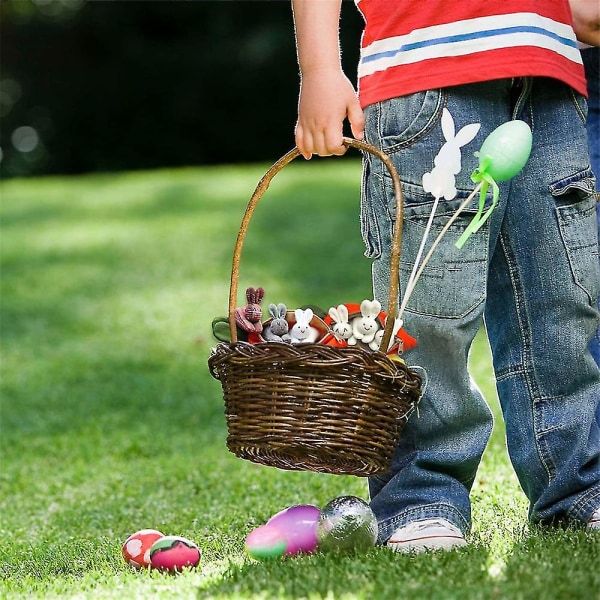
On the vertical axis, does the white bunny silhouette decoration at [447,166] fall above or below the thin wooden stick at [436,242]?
above

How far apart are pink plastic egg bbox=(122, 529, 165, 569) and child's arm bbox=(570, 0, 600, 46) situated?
1277 mm

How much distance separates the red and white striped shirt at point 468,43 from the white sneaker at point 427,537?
78 centimetres

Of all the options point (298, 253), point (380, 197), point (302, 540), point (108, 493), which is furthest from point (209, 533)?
point (298, 253)

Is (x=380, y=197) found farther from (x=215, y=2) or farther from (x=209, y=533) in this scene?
(x=215, y=2)

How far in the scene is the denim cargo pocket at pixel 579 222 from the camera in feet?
6.51

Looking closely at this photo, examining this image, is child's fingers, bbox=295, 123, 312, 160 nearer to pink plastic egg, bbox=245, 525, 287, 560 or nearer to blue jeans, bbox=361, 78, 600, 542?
blue jeans, bbox=361, 78, 600, 542

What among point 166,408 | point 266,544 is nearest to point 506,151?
point 266,544

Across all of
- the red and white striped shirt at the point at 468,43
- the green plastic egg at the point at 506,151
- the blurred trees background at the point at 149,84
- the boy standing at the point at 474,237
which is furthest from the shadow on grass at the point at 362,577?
the blurred trees background at the point at 149,84

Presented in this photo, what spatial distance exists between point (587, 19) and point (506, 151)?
1.49ft

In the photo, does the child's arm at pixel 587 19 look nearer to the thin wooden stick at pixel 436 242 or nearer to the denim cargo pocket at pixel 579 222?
the denim cargo pocket at pixel 579 222

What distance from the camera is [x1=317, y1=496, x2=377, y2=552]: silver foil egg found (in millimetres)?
1874

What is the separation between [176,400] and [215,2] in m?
11.0

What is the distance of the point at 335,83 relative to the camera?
6.15ft

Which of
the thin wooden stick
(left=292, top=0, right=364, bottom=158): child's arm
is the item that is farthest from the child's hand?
the thin wooden stick
